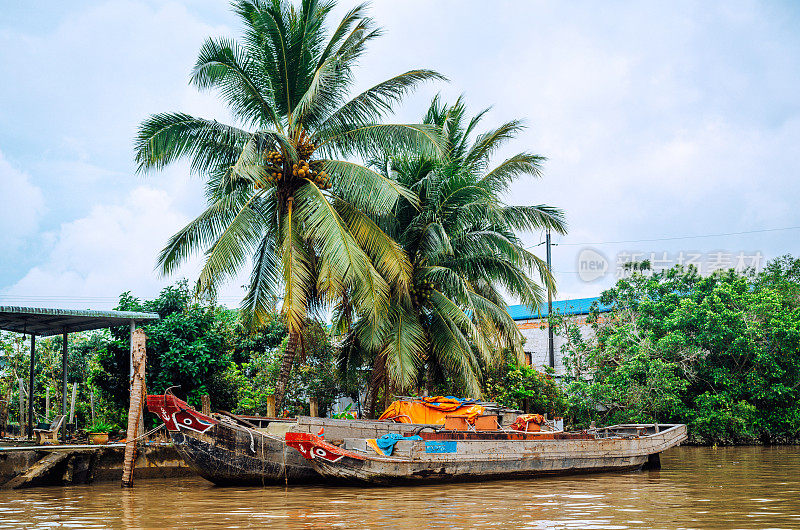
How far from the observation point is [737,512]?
9.22 meters

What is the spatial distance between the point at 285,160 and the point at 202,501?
327 inches

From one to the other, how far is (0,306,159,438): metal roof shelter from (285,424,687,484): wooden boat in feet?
18.3

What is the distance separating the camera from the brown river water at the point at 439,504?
8664 millimetres

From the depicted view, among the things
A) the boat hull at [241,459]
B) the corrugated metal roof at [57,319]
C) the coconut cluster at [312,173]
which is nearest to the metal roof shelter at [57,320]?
the corrugated metal roof at [57,319]

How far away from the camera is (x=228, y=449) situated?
43.5 feet

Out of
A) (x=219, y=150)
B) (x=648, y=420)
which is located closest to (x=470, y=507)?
(x=219, y=150)

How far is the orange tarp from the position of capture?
15.3 metres

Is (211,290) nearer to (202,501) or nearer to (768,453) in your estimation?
(202,501)

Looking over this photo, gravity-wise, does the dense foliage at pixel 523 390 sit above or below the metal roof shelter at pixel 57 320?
below

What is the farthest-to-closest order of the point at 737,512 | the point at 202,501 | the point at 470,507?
the point at 202,501 → the point at 470,507 → the point at 737,512

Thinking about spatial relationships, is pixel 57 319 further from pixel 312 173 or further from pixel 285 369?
pixel 312 173

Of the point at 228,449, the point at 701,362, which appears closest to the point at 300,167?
the point at 228,449

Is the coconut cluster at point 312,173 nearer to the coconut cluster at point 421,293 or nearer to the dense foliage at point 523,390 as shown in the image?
the coconut cluster at point 421,293

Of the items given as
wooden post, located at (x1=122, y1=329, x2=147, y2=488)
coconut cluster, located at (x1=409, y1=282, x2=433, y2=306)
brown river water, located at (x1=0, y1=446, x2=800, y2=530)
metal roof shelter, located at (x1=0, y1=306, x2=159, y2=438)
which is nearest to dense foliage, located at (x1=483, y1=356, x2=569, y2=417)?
coconut cluster, located at (x1=409, y1=282, x2=433, y2=306)
